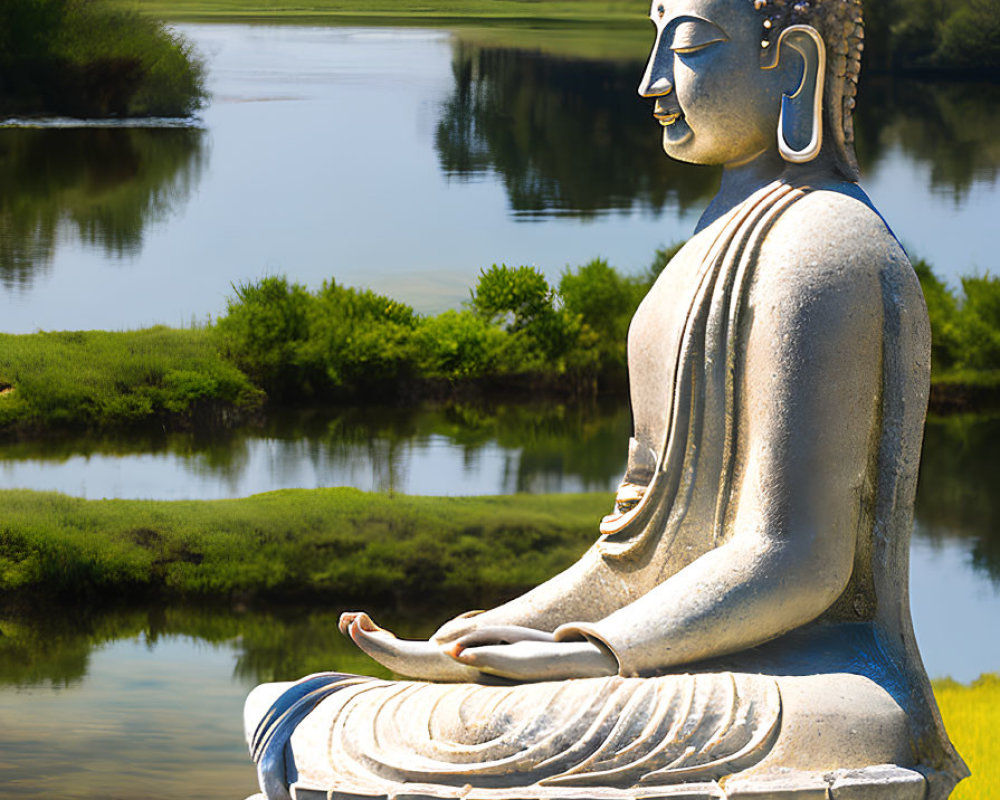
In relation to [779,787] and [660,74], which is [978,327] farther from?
[779,787]

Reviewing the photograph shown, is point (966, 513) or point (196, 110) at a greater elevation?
point (196, 110)

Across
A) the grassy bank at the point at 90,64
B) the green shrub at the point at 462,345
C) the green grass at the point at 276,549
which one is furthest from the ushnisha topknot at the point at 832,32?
the grassy bank at the point at 90,64

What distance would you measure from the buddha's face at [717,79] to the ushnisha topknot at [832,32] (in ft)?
0.09

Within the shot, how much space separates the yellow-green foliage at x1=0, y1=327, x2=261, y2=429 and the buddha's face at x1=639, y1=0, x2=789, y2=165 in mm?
6308

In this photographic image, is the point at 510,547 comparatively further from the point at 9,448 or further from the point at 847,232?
the point at 847,232

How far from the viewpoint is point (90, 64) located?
8.84 metres

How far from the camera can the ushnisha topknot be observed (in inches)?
101

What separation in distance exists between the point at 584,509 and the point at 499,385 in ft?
3.22

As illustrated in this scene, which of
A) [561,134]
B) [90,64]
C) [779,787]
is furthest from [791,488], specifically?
[90,64]

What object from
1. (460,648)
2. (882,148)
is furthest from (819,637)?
(882,148)

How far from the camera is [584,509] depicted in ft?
28.5

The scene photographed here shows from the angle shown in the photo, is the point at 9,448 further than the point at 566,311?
No

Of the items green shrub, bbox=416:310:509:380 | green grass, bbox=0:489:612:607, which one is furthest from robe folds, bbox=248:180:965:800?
green shrub, bbox=416:310:509:380

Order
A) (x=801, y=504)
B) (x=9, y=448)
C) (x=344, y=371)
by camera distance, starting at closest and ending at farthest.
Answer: (x=801, y=504)
(x=9, y=448)
(x=344, y=371)
